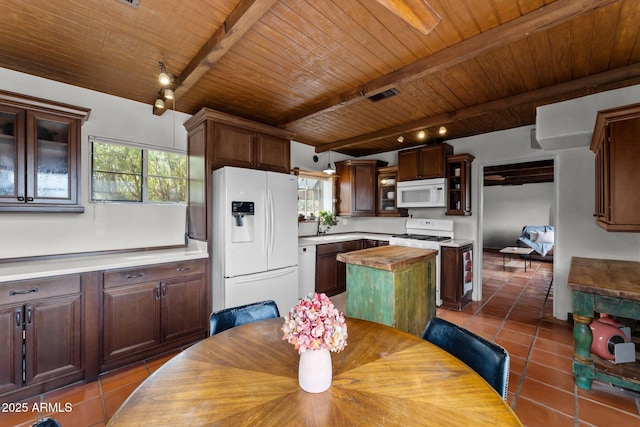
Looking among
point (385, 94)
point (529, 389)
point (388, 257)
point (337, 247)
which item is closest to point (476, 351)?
point (388, 257)

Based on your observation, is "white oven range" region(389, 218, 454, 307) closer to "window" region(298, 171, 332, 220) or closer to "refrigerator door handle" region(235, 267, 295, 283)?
"window" region(298, 171, 332, 220)

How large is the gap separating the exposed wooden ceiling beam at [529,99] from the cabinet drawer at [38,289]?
3878 mm

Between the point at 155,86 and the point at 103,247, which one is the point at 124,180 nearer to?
the point at 103,247

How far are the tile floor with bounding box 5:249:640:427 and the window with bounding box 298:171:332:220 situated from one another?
2726mm

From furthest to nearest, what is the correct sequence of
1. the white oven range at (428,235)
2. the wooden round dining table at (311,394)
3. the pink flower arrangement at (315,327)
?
the white oven range at (428,235) → the pink flower arrangement at (315,327) → the wooden round dining table at (311,394)

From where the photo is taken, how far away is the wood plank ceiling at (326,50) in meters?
1.68

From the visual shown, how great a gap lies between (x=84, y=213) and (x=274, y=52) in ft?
7.68

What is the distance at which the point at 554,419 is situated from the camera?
178cm

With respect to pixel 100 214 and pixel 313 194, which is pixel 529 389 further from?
pixel 100 214

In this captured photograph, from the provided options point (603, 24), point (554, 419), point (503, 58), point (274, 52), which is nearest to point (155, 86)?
point (274, 52)

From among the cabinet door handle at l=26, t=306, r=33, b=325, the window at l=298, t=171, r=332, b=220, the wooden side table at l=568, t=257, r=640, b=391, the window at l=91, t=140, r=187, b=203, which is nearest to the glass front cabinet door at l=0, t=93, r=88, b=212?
the window at l=91, t=140, r=187, b=203

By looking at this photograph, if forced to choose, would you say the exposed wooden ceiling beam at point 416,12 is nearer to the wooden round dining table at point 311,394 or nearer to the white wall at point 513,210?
the wooden round dining table at point 311,394

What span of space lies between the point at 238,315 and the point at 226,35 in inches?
70.2

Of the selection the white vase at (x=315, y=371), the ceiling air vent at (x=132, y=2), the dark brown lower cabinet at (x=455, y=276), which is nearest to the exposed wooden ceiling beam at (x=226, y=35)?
the ceiling air vent at (x=132, y=2)
